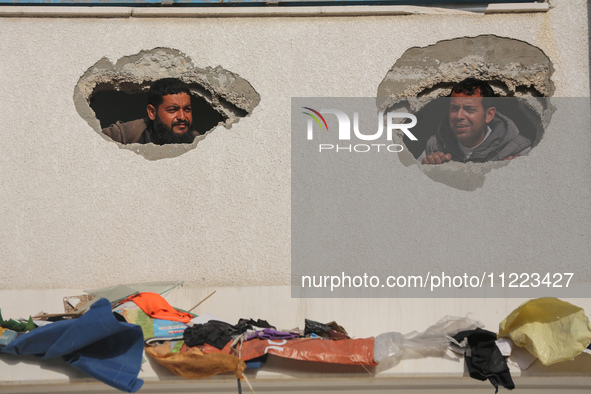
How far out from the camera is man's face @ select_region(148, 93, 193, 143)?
18.4ft

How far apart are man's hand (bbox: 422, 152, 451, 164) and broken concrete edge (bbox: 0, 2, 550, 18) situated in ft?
3.63

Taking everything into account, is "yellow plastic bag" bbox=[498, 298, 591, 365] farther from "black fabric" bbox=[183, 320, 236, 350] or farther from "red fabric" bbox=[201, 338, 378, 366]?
"black fabric" bbox=[183, 320, 236, 350]

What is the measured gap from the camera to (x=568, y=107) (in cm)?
539

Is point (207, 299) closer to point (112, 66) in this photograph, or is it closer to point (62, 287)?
point (62, 287)

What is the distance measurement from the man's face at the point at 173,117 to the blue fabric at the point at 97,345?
1961mm

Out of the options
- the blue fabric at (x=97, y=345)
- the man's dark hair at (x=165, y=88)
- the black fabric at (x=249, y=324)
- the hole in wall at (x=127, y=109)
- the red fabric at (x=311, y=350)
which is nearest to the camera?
the blue fabric at (x=97, y=345)

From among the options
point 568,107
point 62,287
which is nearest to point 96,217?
point 62,287

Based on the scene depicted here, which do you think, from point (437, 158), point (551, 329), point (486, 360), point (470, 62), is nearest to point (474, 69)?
point (470, 62)

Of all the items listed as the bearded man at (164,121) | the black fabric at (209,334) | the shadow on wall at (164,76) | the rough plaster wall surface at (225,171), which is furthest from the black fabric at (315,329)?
the bearded man at (164,121)

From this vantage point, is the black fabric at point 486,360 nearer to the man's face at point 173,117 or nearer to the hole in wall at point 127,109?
the man's face at point 173,117

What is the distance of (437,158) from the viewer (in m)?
5.46

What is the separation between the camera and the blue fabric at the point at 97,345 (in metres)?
4.02

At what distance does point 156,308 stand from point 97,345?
485 mm

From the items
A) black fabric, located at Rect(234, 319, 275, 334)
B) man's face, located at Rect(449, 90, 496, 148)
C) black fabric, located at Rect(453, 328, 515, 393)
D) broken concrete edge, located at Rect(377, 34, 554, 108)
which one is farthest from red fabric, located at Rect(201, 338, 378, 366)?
broken concrete edge, located at Rect(377, 34, 554, 108)
